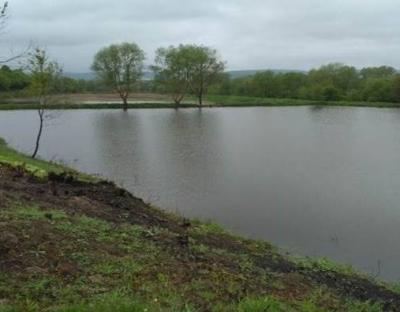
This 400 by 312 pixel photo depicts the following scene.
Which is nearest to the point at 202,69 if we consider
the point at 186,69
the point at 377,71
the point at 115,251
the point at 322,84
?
the point at 186,69

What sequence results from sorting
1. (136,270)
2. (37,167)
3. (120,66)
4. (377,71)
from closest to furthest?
(136,270)
(37,167)
(120,66)
(377,71)

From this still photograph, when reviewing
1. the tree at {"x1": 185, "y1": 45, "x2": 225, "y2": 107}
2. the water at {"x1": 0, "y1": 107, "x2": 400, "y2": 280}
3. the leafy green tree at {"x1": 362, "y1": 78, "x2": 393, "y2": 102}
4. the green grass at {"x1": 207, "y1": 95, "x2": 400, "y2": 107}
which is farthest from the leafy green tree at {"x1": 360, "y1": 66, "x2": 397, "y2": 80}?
the water at {"x1": 0, "y1": 107, "x2": 400, "y2": 280}

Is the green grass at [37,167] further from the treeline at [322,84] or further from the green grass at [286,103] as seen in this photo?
the treeline at [322,84]

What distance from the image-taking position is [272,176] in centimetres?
2442

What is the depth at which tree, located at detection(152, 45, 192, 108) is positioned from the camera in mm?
89812

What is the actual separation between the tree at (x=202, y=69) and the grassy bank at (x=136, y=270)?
8082cm

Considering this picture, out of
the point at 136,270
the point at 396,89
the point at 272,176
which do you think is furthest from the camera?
the point at 396,89

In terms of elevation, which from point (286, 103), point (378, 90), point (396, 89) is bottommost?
point (286, 103)

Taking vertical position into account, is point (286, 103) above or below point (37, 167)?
below

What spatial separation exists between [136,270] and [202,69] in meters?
86.4

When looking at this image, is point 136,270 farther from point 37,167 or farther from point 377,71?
point 377,71

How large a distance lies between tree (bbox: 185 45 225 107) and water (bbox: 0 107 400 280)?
42.3 metres

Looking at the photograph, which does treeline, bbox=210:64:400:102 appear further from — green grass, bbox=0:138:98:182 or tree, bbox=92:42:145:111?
green grass, bbox=0:138:98:182

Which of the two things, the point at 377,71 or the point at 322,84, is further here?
the point at 377,71
